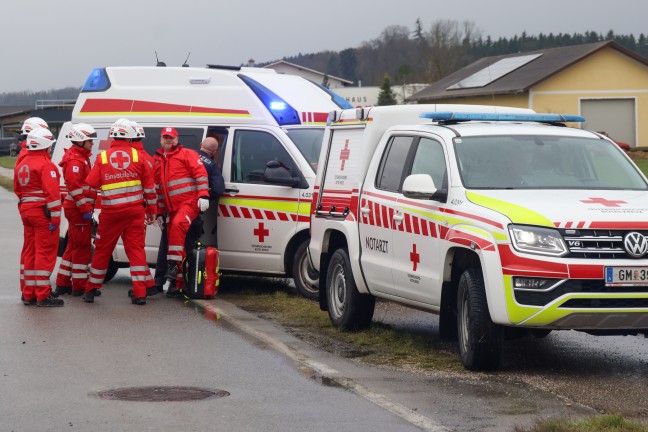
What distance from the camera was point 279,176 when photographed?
13492mm

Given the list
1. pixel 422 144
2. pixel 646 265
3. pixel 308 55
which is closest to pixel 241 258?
pixel 422 144

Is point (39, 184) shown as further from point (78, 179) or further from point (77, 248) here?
point (77, 248)

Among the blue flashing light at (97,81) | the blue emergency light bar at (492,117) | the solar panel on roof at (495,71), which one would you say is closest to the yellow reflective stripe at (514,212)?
the blue emergency light bar at (492,117)

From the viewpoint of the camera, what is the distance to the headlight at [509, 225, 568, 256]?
8.34 metres

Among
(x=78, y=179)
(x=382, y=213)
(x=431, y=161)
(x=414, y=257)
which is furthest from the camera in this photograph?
(x=78, y=179)

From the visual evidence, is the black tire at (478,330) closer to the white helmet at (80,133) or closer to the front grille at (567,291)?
the front grille at (567,291)

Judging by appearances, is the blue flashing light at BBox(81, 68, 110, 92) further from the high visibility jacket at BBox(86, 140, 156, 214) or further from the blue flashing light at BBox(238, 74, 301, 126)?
the high visibility jacket at BBox(86, 140, 156, 214)

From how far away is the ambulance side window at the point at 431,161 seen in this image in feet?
31.8

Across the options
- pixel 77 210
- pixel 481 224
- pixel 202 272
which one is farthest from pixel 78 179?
pixel 481 224

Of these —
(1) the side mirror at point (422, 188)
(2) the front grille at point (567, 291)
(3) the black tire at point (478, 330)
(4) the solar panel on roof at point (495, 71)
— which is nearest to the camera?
(2) the front grille at point (567, 291)

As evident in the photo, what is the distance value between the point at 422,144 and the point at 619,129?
168ft

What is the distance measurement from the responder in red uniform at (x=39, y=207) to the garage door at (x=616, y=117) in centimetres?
4917

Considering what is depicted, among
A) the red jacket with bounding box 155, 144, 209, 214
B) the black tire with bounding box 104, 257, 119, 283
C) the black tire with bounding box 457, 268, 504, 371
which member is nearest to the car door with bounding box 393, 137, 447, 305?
the black tire with bounding box 457, 268, 504, 371

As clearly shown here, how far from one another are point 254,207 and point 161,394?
594cm
